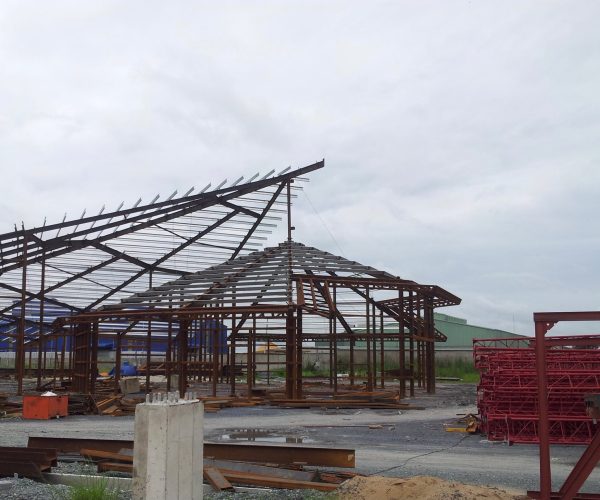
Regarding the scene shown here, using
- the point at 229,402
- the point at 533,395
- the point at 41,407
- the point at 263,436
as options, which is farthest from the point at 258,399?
the point at 533,395

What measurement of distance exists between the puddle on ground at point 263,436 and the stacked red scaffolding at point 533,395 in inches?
157

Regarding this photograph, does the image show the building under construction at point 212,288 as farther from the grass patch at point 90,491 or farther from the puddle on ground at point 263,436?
the grass patch at point 90,491

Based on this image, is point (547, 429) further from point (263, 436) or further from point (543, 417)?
point (263, 436)

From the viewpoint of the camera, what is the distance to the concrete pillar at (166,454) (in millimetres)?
7332

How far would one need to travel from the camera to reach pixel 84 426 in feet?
57.3

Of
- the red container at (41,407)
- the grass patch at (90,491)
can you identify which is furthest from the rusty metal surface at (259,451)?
the red container at (41,407)

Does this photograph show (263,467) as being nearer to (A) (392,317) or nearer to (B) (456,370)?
(A) (392,317)

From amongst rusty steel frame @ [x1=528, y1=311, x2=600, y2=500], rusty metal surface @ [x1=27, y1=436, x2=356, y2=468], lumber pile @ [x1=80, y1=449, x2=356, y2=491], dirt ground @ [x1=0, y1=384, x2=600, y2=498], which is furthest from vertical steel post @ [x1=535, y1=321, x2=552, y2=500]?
rusty metal surface @ [x1=27, y1=436, x2=356, y2=468]

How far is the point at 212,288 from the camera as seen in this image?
26062mm

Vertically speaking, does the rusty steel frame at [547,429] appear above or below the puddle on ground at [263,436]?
above

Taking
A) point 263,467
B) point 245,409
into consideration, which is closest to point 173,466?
point 263,467

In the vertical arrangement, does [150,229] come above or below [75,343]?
above

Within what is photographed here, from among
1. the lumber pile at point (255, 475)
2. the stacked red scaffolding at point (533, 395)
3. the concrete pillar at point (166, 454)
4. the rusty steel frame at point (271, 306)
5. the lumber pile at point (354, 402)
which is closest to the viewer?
the concrete pillar at point (166, 454)

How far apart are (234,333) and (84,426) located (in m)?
10.3
